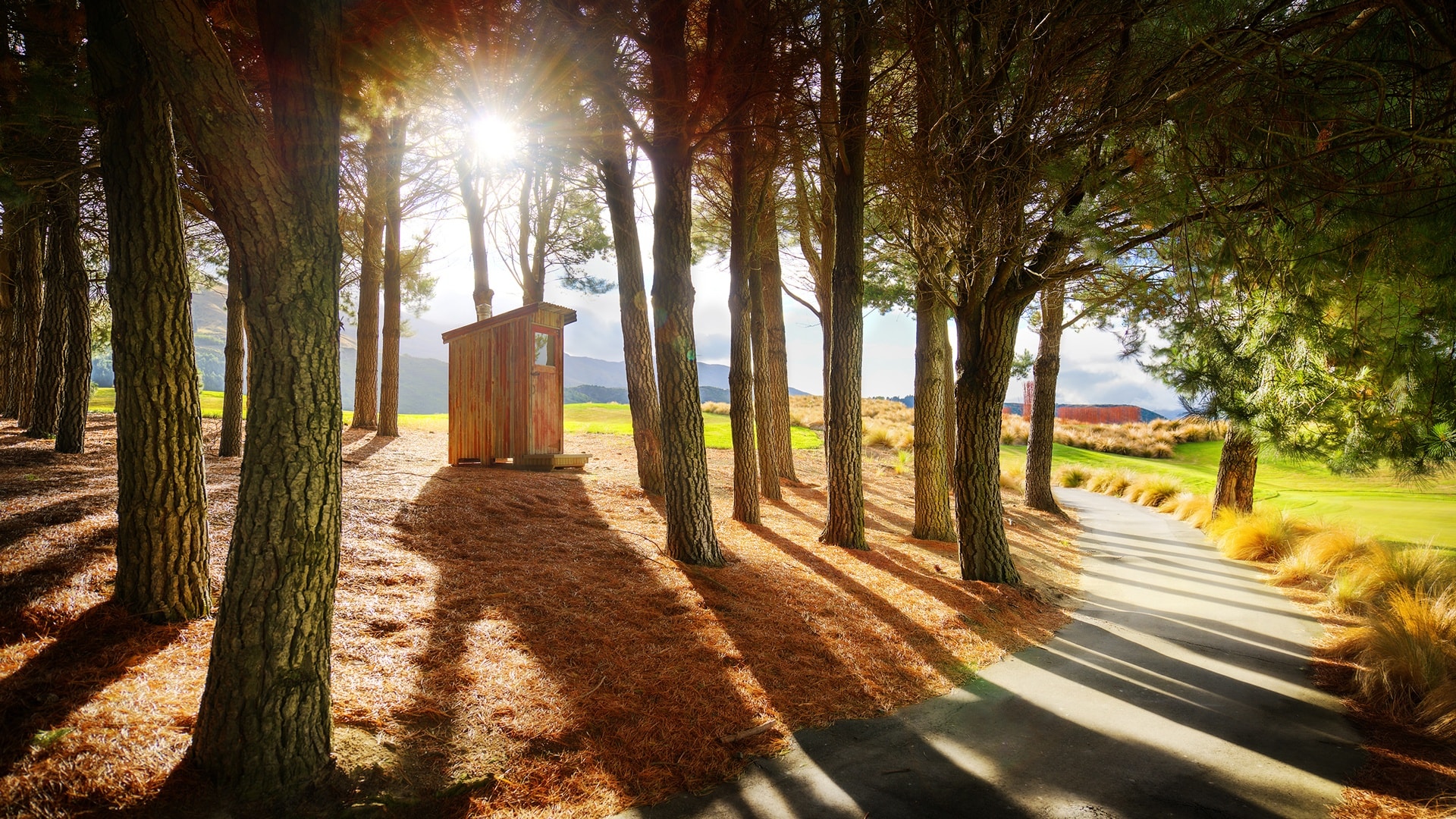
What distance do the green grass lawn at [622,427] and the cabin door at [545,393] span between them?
3.01 meters

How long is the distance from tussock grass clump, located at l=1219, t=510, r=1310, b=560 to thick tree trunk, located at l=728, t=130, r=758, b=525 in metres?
6.72

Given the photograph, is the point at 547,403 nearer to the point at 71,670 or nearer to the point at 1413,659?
the point at 71,670

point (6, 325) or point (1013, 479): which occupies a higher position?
point (6, 325)

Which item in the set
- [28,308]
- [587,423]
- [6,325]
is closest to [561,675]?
[28,308]

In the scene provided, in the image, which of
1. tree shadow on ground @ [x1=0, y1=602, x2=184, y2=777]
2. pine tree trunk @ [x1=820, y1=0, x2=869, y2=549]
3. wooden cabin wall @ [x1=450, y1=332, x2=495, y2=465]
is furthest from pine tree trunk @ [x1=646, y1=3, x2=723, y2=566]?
wooden cabin wall @ [x1=450, y1=332, x2=495, y2=465]

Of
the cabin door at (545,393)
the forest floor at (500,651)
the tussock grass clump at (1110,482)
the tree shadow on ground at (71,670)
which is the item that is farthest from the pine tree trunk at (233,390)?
the tussock grass clump at (1110,482)

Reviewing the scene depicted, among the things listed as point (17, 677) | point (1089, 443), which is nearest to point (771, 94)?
point (17, 677)

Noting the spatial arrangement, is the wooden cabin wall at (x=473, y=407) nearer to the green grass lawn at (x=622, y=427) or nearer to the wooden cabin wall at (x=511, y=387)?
the wooden cabin wall at (x=511, y=387)

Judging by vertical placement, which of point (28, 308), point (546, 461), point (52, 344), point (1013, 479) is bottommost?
point (1013, 479)

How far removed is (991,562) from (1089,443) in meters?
25.4

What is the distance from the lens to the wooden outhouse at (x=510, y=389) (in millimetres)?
10016

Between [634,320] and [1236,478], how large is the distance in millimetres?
10199

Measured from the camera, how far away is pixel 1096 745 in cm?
346

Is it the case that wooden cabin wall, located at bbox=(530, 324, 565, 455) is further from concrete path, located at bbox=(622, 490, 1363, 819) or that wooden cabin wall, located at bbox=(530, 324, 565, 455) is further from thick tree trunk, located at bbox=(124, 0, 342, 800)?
concrete path, located at bbox=(622, 490, 1363, 819)
